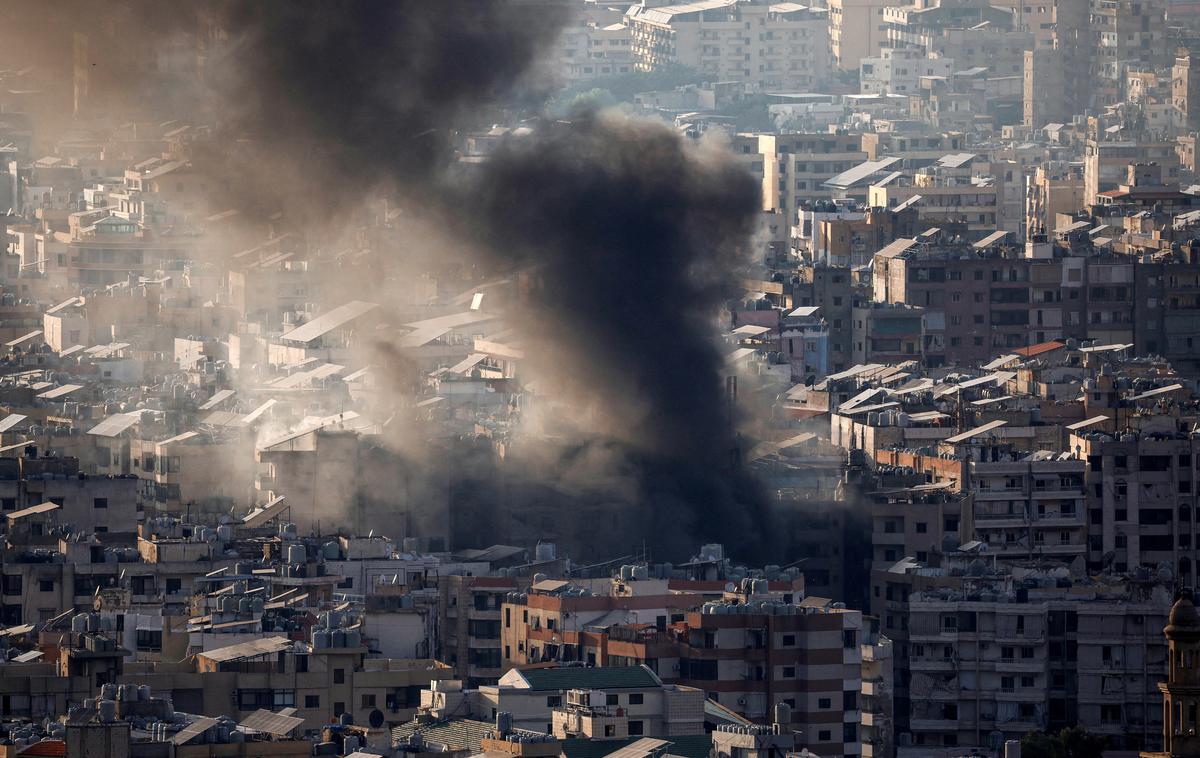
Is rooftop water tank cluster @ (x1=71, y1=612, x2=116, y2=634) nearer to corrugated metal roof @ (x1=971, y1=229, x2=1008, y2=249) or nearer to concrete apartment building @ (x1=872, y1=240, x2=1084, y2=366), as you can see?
concrete apartment building @ (x1=872, y1=240, x2=1084, y2=366)

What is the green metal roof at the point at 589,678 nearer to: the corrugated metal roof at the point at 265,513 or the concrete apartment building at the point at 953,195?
the corrugated metal roof at the point at 265,513

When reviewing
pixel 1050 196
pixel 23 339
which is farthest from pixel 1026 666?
pixel 1050 196

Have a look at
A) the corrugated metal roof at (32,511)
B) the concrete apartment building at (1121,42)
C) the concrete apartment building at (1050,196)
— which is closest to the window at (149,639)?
the corrugated metal roof at (32,511)

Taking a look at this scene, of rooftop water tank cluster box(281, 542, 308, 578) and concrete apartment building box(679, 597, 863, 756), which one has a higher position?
rooftop water tank cluster box(281, 542, 308, 578)

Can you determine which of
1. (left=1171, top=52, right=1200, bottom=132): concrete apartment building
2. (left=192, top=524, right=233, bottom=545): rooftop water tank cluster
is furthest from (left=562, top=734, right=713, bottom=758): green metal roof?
(left=1171, top=52, right=1200, bottom=132): concrete apartment building

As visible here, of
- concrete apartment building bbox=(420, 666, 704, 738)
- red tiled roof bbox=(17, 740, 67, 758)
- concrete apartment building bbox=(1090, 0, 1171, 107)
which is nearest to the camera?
red tiled roof bbox=(17, 740, 67, 758)

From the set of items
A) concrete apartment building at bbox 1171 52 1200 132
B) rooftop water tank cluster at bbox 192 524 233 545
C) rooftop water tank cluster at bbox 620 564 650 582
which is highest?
concrete apartment building at bbox 1171 52 1200 132

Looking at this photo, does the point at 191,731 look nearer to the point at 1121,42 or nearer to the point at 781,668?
the point at 781,668

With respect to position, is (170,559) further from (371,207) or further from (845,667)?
(371,207)
